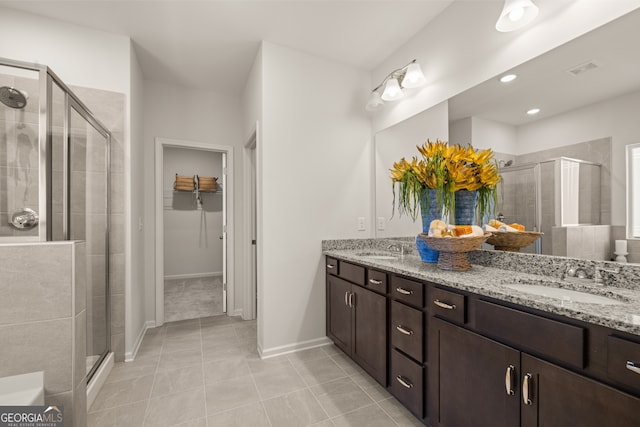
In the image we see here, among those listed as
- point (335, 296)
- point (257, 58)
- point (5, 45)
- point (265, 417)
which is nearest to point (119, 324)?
point (265, 417)

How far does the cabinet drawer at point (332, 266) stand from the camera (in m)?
2.39

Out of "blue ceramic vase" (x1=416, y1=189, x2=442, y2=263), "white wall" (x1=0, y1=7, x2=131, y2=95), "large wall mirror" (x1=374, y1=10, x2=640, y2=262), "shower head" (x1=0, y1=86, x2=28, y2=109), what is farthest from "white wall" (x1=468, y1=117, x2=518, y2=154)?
"white wall" (x1=0, y1=7, x2=131, y2=95)

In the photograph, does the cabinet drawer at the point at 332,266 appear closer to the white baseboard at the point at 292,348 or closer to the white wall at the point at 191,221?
the white baseboard at the point at 292,348

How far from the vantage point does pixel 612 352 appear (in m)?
0.80

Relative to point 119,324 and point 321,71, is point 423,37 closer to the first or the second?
point 321,71

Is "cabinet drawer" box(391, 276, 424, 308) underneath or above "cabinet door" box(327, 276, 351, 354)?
above

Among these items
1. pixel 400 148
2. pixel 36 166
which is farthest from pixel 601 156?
pixel 36 166

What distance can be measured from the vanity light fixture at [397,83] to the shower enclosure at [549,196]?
103 centimetres

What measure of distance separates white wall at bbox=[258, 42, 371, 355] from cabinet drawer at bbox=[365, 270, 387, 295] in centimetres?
76

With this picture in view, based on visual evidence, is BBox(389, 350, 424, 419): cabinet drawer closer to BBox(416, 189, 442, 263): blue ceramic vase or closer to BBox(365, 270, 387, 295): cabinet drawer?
BBox(365, 270, 387, 295): cabinet drawer

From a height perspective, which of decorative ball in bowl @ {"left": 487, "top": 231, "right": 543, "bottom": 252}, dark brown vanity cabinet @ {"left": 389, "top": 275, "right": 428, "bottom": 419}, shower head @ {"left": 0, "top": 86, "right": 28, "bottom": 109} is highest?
shower head @ {"left": 0, "top": 86, "right": 28, "bottom": 109}

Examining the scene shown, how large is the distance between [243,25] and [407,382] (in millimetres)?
2869

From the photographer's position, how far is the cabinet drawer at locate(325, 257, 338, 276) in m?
2.39

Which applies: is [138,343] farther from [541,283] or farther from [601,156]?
[601,156]
